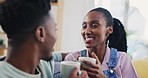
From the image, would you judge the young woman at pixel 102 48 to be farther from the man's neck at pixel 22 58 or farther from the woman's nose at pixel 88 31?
the man's neck at pixel 22 58

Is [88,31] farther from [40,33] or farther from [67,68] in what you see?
[40,33]

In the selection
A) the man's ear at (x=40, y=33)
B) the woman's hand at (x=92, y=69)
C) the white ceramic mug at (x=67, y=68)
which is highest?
the man's ear at (x=40, y=33)

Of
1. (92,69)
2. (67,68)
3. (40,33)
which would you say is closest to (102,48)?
(92,69)

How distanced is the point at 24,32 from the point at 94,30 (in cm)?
57

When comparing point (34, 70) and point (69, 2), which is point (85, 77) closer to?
point (34, 70)

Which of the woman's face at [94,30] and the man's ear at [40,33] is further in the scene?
the woman's face at [94,30]

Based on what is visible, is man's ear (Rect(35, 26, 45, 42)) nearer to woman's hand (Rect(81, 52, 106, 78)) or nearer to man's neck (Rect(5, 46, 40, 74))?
man's neck (Rect(5, 46, 40, 74))

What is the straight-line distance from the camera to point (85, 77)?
1051 mm

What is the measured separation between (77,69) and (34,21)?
0.93ft

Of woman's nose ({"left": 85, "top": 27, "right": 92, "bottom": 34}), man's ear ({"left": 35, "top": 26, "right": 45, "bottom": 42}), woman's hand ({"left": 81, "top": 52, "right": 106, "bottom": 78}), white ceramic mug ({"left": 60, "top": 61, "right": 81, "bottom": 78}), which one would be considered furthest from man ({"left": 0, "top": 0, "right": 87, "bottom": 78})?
woman's nose ({"left": 85, "top": 27, "right": 92, "bottom": 34})

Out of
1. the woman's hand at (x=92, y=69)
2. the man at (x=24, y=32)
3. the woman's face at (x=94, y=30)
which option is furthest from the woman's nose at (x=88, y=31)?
the man at (x=24, y=32)

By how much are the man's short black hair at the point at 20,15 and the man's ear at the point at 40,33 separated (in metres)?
0.02

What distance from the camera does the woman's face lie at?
139 cm

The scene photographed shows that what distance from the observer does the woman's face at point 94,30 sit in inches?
54.7
